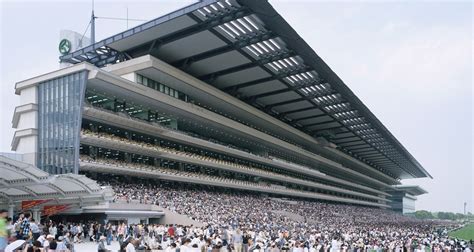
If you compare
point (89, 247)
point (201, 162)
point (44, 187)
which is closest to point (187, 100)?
point (201, 162)

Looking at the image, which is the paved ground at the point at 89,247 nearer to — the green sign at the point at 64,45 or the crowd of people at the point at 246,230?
the crowd of people at the point at 246,230

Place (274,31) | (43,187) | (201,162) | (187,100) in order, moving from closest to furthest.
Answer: (43,187) → (274,31) → (187,100) → (201,162)

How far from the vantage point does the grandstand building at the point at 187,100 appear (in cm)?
3972

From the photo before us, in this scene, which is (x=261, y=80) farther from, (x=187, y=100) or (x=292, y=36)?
(x=292, y=36)

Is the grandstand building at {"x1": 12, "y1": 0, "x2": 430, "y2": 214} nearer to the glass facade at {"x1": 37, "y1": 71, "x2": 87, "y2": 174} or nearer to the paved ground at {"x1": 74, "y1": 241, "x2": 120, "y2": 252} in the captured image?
the glass facade at {"x1": 37, "y1": 71, "x2": 87, "y2": 174}

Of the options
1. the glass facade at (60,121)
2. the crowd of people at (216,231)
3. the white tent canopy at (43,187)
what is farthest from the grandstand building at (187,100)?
the white tent canopy at (43,187)

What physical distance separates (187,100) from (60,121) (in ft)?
50.4

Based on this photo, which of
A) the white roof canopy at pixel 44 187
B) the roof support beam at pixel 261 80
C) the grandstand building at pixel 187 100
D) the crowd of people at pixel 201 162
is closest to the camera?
the white roof canopy at pixel 44 187

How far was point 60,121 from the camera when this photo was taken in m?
40.6

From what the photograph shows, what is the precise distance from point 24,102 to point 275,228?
84.9 feet

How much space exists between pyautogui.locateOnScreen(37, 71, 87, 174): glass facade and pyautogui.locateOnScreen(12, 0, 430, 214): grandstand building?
3.6 inches

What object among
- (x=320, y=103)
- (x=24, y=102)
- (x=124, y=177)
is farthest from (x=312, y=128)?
(x=24, y=102)

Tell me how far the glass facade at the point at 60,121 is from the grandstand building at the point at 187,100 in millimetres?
92

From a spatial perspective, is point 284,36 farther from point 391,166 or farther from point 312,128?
point 391,166
